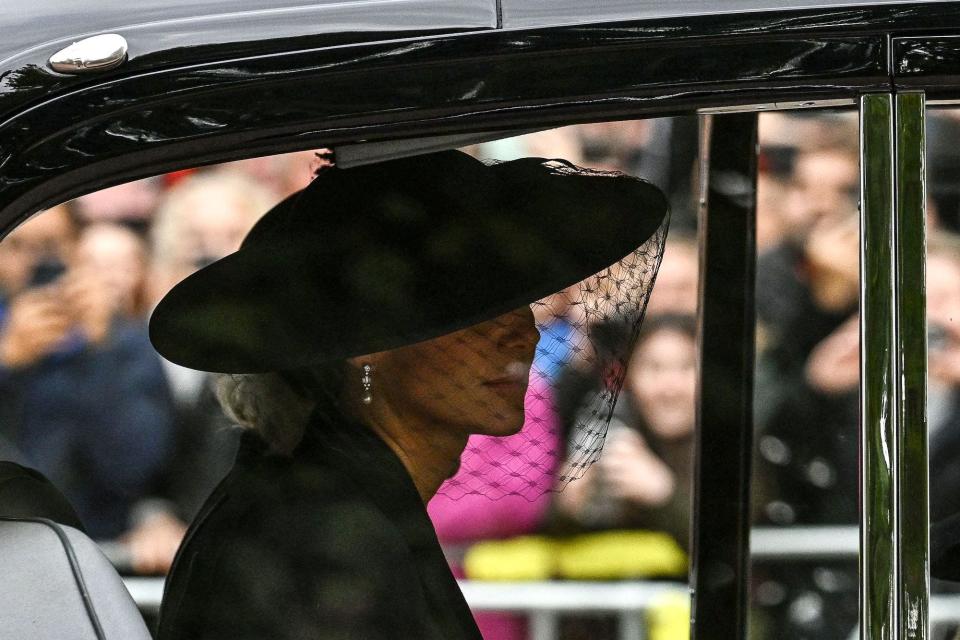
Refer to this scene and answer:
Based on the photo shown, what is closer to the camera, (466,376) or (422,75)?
(422,75)

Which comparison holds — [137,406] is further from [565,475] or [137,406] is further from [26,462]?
[565,475]

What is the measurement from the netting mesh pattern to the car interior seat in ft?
1.15

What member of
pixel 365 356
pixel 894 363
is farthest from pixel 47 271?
pixel 894 363

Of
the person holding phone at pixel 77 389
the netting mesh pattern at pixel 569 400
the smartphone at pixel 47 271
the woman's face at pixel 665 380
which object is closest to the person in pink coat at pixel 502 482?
the netting mesh pattern at pixel 569 400

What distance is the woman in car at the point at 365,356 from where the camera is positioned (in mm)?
1339

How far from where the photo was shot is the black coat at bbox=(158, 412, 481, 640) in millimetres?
1342

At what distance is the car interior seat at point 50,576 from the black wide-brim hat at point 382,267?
20 centimetres

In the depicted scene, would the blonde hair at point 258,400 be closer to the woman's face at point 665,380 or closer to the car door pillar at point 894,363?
the woman's face at point 665,380

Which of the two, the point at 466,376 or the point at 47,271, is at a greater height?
the point at 47,271

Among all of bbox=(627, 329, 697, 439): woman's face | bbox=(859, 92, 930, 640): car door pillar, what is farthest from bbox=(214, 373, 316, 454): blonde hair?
bbox=(859, 92, 930, 640): car door pillar

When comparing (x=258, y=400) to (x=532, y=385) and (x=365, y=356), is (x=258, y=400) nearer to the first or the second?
(x=365, y=356)

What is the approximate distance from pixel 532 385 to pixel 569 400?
42 millimetres

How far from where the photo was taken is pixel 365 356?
136cm

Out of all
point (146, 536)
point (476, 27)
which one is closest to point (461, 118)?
point (476, 27)
